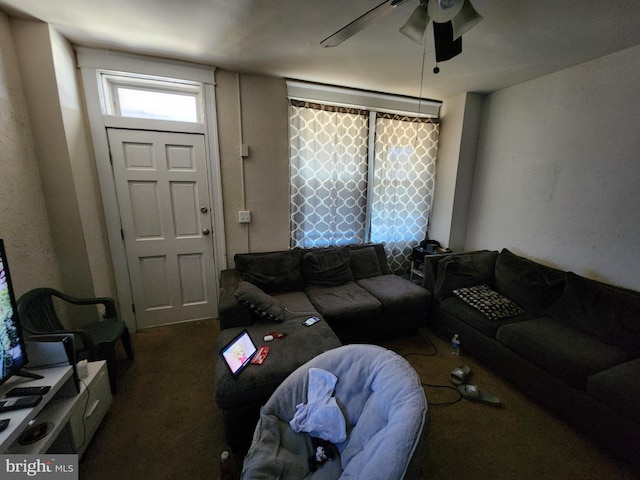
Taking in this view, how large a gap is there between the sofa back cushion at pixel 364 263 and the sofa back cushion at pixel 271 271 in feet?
2.10

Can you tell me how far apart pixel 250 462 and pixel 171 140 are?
2.47 metres

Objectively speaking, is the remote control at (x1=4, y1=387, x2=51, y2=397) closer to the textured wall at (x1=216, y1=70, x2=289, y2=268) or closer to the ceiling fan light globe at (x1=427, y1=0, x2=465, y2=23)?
the textured wall at (x1=216, y1=70, x2=289, y2=268)

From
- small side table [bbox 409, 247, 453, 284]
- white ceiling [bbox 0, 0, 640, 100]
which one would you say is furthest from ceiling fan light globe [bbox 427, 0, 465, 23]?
small side table [bbox 409, 247, 453, 284]

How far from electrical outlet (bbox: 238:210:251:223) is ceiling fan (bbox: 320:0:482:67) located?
A: 1.67 m

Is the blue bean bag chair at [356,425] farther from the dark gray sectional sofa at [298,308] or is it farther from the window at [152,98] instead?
the window at [152,98]

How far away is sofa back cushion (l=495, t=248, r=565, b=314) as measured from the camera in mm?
2188

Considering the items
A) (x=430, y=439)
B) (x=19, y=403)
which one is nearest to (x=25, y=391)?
(x=19, y=403)

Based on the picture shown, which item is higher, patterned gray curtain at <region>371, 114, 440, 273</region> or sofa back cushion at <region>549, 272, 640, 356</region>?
patterned gray curtain at <region>371, 114, 440, 273</region>

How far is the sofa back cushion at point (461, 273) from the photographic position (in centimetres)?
256

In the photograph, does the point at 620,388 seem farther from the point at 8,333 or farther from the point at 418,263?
the point at 8,333

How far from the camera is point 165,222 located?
8.19 feet

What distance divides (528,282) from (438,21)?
2163mm

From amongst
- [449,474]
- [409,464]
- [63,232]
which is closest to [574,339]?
[449,474]

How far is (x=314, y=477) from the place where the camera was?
1.03 metres
